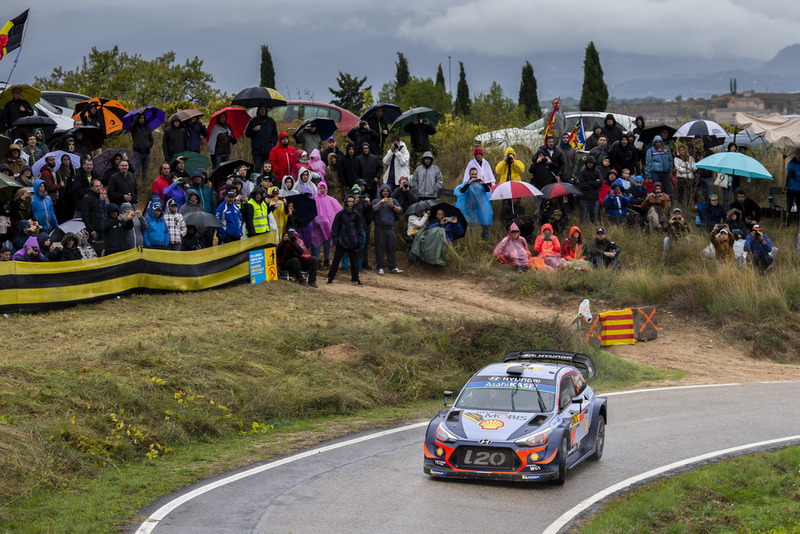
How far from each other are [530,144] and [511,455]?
2465cm

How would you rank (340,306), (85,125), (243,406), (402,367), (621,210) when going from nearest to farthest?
(243,406) < (402,367) < (340,306) < (85,125) < (621,210)

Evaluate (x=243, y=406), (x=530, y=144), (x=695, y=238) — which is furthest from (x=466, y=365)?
(x=530, y=144)

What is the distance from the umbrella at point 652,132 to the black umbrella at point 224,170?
12647 mm

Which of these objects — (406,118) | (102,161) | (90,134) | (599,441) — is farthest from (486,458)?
(406,118)

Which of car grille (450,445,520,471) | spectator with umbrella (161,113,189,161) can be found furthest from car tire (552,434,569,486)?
spectator with umbrella (161,113,189,161)

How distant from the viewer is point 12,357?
1816 cm

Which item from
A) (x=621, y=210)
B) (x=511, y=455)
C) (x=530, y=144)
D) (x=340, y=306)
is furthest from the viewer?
(x=530, y=144)

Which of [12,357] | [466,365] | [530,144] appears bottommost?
[466,365]

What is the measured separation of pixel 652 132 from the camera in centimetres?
3278

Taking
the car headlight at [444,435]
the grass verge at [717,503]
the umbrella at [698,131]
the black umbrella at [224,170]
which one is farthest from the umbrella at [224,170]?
the grass verge at [717,503]

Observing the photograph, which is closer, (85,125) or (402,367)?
(402,367)

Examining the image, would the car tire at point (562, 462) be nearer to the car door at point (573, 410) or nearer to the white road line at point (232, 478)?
the car door at point (573, 410)

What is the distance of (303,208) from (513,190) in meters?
6.52

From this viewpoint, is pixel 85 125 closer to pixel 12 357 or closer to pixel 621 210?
pixel 12 357
